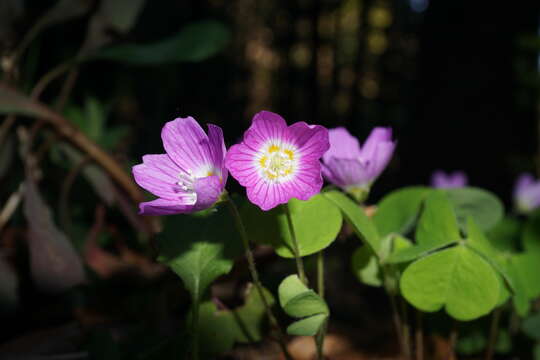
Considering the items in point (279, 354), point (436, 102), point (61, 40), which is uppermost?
point (61, 40)

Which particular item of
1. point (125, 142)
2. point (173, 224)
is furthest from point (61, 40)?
point (173, 224)

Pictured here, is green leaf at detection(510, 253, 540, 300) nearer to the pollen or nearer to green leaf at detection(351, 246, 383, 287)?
green leaf at detection(351, 246, 383, 287)

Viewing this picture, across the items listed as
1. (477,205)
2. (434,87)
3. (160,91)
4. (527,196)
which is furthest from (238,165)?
(434,87)

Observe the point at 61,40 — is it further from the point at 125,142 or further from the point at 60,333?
the point at 60,333

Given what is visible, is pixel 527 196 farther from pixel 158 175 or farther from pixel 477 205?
pixel 158 175

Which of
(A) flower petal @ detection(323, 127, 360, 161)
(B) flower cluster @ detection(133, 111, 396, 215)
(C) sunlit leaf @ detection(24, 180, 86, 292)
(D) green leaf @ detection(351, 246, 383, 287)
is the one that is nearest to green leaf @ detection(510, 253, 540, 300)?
(D) green leaf @ detection(351, 246, 383, 287)
